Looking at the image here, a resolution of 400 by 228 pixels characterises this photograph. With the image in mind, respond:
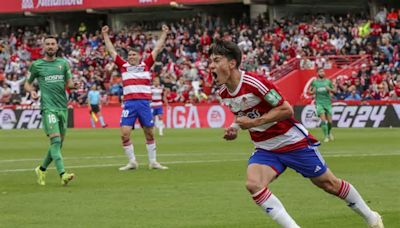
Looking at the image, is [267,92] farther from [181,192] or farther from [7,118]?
[7,118]

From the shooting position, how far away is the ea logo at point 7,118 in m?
47.9

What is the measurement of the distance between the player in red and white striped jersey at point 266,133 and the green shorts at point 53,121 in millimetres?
6743

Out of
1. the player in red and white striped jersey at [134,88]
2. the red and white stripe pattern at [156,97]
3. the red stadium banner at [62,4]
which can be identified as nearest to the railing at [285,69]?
the red and white stripe pattern at [156,97]

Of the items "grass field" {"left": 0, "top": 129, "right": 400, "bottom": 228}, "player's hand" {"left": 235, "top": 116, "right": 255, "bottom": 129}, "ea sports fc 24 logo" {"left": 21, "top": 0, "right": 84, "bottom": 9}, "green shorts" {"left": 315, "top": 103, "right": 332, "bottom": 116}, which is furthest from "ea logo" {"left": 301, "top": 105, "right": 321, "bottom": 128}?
"player's hand" {"left": 235, "top": 116, "right": 255, "bottom": 129}

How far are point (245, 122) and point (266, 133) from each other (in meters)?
0.59

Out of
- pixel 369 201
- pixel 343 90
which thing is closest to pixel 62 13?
pixel 343 90

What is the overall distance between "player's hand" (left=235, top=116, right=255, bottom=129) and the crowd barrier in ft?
99.9

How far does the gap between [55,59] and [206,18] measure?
43.7 m

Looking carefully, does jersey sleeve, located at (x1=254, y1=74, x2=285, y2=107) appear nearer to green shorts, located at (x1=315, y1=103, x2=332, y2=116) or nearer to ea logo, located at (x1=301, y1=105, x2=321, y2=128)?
green shorts, located at (x1=315, y1=103, x2=332, y2=116)

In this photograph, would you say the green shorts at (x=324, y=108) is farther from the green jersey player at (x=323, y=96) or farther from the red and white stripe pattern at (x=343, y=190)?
the red and white stripe pattern at (x=343, y=190)

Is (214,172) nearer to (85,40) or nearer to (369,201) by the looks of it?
(369,201)

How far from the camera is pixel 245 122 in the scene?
29.2 feet

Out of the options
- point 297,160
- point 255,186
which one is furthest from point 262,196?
point 297,160

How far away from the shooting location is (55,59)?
1606 centimetres
